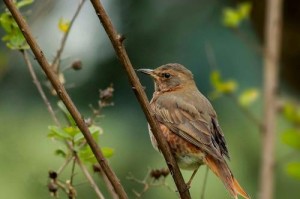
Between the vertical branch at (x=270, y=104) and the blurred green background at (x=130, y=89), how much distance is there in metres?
2.39

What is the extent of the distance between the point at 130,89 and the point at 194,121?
3.29m

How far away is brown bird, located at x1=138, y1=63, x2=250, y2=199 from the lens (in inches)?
152

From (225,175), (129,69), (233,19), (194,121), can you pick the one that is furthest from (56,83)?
(233,19)

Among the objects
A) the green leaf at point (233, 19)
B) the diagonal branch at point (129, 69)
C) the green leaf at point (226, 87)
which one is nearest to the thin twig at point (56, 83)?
the diagonal branch at point (129, 69)

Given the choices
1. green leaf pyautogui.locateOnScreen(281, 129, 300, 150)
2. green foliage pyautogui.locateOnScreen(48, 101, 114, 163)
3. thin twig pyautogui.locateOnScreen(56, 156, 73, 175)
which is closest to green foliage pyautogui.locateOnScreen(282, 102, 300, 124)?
green leaf pyautogui.locateOnScreen(281, 129, 300, 150)

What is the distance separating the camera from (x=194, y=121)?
418cm

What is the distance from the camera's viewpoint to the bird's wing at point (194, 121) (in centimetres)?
400

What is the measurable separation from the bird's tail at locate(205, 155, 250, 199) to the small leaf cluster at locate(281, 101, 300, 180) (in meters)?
0.65

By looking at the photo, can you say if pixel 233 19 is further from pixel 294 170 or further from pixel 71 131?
pixel 294 170

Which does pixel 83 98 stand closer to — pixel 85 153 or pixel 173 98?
pixel 173 98

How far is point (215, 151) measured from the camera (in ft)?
12.7

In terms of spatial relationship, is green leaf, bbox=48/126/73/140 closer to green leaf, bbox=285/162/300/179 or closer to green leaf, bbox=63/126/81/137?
green leaf, bbox=63/126/81/137

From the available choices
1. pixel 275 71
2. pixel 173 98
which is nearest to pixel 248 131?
pixel 173 98

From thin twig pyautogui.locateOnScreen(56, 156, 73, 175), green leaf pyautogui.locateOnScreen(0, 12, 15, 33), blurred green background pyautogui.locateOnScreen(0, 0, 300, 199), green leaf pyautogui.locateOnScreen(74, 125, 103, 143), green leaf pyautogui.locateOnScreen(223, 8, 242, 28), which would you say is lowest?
blurred green background pyautogui.locateOnScreen(0, 0, 300, 199)
